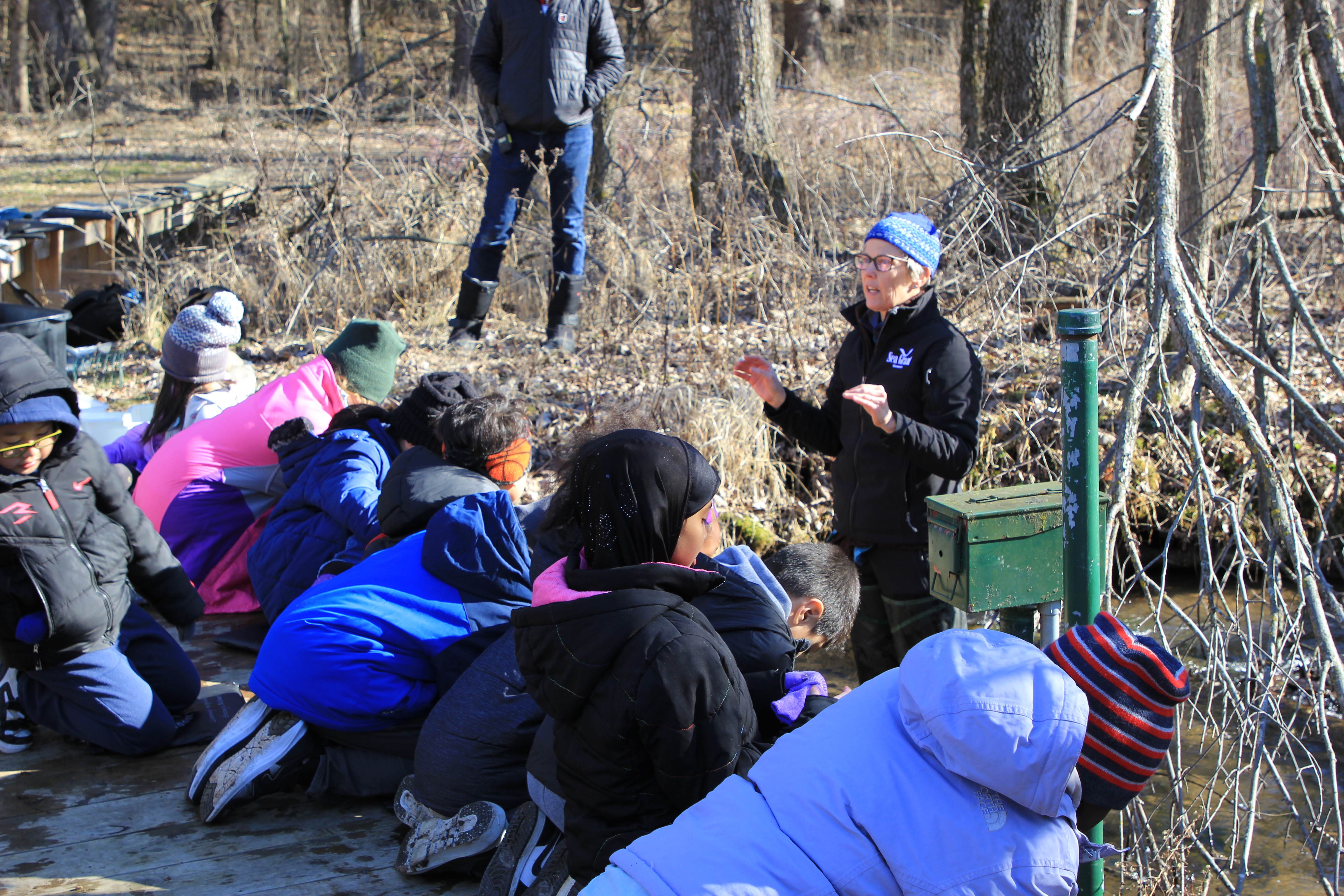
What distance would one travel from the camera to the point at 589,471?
2.28m

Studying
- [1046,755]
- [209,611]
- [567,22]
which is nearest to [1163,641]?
[1046,755]

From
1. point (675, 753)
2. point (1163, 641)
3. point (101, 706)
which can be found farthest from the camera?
point (101, 706)

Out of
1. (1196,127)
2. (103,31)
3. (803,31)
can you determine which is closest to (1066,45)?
(1196,127)

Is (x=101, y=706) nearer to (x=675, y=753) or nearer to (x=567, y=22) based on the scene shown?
(x=675, y=753)

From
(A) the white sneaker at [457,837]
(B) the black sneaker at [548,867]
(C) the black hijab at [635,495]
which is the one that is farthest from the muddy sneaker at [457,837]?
(C) the black hijab at [635,495]

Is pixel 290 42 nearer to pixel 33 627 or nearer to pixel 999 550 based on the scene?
pixel 33 627

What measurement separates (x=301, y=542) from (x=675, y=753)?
2364 mm

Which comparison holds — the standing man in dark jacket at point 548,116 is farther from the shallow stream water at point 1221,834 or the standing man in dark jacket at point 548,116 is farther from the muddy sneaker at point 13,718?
the muddy sneaker at point 13,718

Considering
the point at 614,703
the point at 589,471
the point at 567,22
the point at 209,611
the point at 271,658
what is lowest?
the point at 209,611

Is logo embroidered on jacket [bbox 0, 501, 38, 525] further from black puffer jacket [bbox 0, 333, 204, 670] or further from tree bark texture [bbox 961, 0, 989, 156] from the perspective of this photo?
tree bark texture [bbox 961, 0, 989, 156]

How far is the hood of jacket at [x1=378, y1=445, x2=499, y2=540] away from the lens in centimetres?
350

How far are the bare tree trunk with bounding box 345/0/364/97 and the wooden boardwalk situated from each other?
586 inches

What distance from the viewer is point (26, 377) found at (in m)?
3.25

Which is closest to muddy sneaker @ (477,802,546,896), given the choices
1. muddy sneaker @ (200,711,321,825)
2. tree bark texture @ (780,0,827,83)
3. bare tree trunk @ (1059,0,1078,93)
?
muddy sneaker @ (200,711,321,825)
